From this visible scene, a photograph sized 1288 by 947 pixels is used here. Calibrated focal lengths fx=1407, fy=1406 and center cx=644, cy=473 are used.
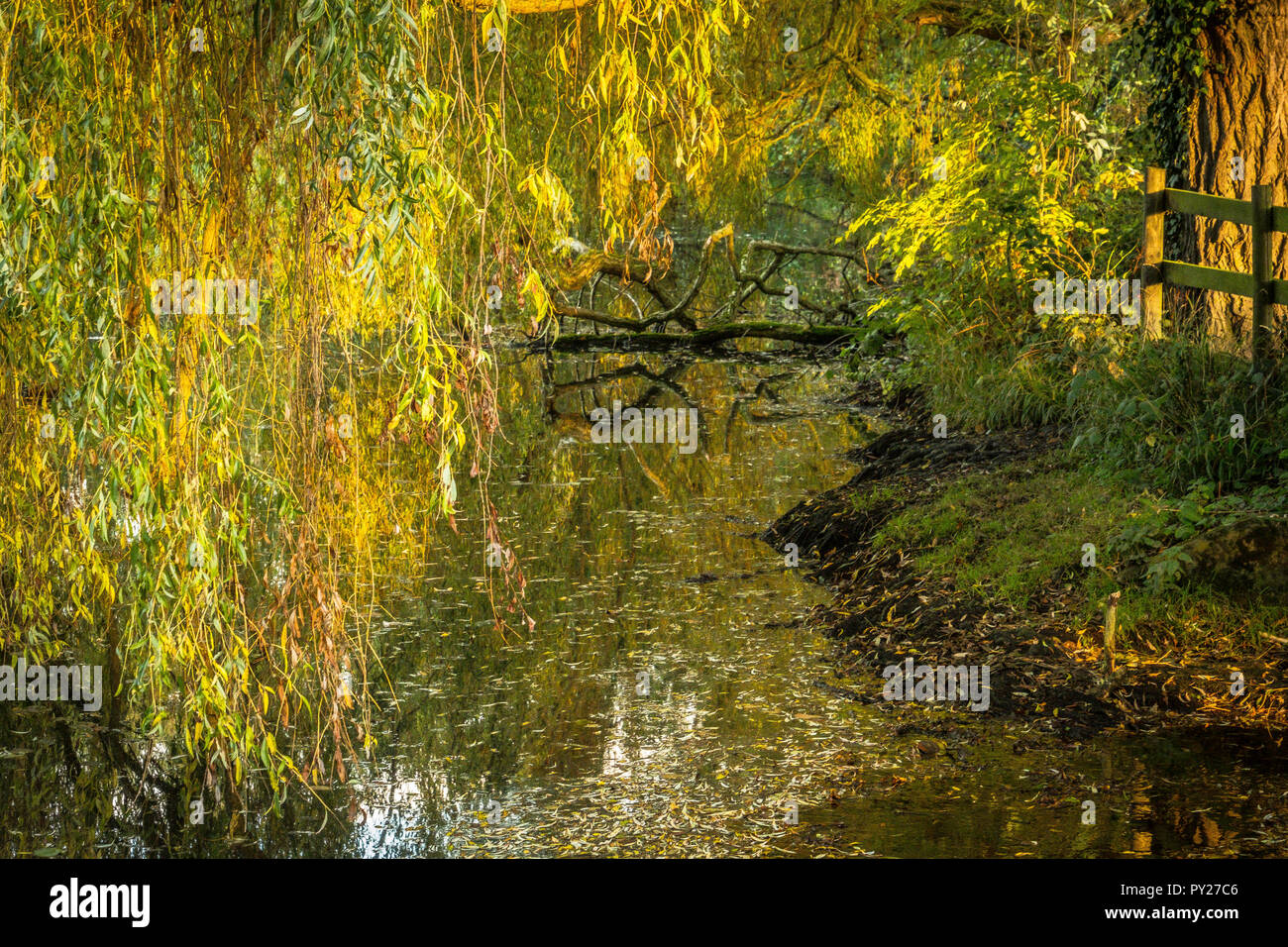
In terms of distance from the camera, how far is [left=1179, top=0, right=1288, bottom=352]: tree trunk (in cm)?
762

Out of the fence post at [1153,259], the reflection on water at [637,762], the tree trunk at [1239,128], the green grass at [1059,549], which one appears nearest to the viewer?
the reflection on water at [637,762]

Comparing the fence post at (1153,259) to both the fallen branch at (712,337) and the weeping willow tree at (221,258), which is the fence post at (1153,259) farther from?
the fallen branch at (712,337)

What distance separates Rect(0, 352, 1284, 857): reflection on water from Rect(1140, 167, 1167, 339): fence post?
2.58m

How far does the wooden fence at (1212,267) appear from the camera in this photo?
7.17 meters

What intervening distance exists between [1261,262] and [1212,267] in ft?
1.59

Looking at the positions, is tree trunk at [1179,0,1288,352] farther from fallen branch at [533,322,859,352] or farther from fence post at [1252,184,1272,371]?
fallen branch at [533,322,859,352]

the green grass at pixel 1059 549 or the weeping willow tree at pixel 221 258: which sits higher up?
the weeping willow tree at pixel 221 258

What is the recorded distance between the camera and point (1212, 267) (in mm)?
7684

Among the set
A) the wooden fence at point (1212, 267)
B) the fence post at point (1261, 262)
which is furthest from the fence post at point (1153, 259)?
the fence post at point (1261, 262)

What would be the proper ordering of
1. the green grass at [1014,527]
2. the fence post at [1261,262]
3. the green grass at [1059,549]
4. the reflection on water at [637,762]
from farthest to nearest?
1. the fence post at [1261,262]
2. the green grass at [1014,527]
3. the green grass at [1059,549]
4. the reflection on water at [637,762]

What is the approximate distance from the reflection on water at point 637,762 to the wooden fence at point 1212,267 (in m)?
2.66

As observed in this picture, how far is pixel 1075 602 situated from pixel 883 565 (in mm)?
1300

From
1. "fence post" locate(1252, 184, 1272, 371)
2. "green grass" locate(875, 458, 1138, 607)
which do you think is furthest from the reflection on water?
"fence post" locate(1252, 184, 1272, 371)

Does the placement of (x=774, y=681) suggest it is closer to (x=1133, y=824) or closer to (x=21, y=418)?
(x=1133, y=824)
